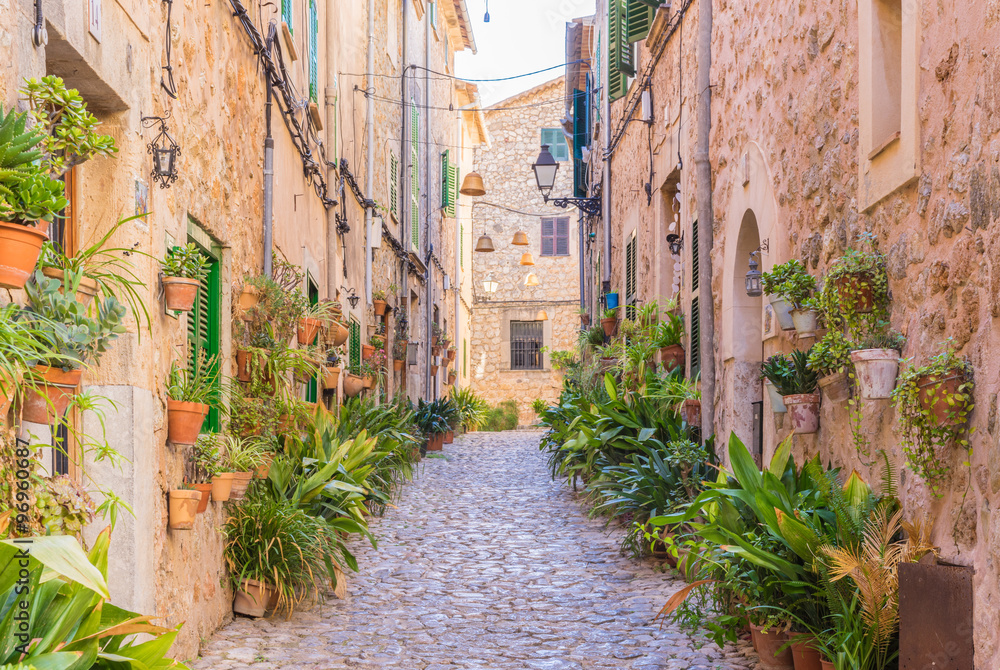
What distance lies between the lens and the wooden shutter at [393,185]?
14859mm

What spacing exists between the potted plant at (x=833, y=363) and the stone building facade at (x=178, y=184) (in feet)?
10.4

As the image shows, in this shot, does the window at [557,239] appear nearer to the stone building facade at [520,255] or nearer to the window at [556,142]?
the stone building facade at [520,255]

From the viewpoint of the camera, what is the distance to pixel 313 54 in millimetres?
9492

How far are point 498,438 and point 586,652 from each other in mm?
13227

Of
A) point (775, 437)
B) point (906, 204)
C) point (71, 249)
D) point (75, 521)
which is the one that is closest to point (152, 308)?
point (71, 249)

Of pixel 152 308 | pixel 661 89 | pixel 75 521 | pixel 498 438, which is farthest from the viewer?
pixel 498 438

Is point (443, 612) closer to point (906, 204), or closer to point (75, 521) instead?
point (75, 521)

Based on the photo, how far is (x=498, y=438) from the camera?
18391mm

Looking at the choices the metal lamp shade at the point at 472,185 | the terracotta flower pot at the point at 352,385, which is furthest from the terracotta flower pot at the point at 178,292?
the metal lamp shade at the point at 472,185

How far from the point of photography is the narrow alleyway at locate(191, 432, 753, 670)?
198 inches

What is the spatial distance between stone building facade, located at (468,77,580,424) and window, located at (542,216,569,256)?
1.1 inches

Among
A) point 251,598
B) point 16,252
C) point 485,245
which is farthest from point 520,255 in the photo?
point 16,252

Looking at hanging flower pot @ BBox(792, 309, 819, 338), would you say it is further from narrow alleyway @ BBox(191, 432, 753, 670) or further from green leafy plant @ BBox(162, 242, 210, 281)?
green leafy plant @ BBox(162, 242, 210, 281)

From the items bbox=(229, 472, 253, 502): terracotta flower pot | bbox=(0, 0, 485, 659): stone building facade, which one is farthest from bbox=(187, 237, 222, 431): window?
bbox=(229, 472, 253, 502): terracotta flower pot
